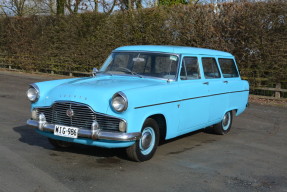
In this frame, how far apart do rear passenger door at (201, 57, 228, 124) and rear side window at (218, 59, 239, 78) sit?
235 mm

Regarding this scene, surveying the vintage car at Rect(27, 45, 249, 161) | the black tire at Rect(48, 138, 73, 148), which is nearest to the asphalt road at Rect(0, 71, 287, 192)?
the black tire at Rect(48, 138, 73, 148)

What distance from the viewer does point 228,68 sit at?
7672 mm

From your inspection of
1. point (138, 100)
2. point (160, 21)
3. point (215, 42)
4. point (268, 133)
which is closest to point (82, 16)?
point (160, 21)

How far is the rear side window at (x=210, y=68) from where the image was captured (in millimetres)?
6773

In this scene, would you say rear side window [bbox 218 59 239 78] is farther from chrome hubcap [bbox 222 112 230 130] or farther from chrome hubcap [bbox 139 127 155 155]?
chrome hubcap [bbox 139 127 155 155]

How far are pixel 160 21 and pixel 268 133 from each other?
8.93 m

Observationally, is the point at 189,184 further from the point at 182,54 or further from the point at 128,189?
the point at 182,54

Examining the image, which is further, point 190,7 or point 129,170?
point 190,7

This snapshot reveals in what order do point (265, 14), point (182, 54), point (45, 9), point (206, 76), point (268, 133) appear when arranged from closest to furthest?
point (182, 54) < point (206, 76) < point (268, 133) < point (265, 14) < point (45, 9)

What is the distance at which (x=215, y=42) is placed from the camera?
14023 mm

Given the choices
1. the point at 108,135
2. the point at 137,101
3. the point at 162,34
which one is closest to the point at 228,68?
the point at 137,101

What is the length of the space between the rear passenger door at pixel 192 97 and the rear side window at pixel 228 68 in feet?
3.30

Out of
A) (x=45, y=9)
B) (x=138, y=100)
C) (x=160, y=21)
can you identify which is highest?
(x=45, y=9)

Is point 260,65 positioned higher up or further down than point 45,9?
further down
